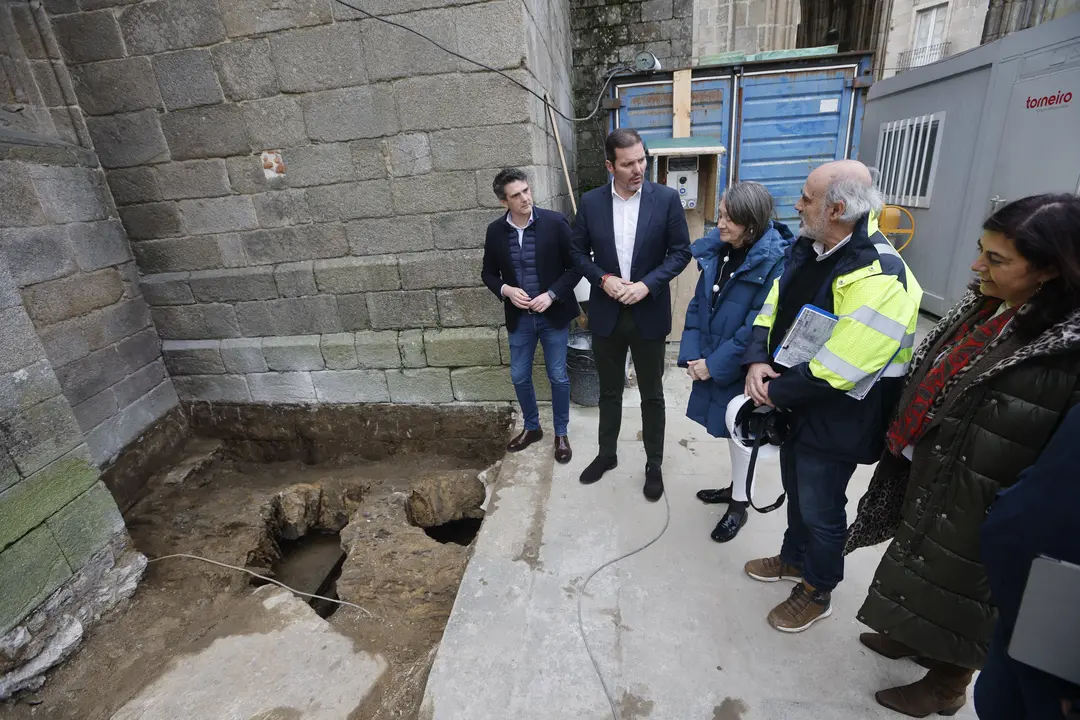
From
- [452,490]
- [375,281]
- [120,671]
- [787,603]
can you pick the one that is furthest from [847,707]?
[375,281]

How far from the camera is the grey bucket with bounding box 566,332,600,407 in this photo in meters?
3.83

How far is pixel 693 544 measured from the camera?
8.36 feet

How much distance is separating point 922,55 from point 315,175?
2429 cm

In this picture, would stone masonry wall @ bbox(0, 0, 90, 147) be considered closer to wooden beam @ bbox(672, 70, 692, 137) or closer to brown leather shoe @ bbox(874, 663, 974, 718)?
wooden beam @ bbox(672, 70, 692, 137)

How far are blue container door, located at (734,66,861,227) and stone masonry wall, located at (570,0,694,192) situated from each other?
4.23 feet

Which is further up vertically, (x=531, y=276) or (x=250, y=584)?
(x=531, y=276)

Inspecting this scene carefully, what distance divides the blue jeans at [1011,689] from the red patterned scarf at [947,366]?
61 centimetres

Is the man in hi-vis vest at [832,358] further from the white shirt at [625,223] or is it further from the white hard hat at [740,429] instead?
the white shirt at [625,223]

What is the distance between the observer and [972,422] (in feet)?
4.34

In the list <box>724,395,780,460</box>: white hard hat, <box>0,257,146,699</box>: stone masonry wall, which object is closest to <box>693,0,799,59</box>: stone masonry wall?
<box>724,395,780,460</box>: white hard hat

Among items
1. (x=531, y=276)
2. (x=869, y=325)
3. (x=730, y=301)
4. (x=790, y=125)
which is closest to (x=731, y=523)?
(x=730, y=301)

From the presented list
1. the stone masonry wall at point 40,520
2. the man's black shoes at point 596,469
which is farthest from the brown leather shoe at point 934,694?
the stone masonry wall at point 40,520

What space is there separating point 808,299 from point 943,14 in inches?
954

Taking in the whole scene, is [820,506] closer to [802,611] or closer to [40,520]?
[802,611]
